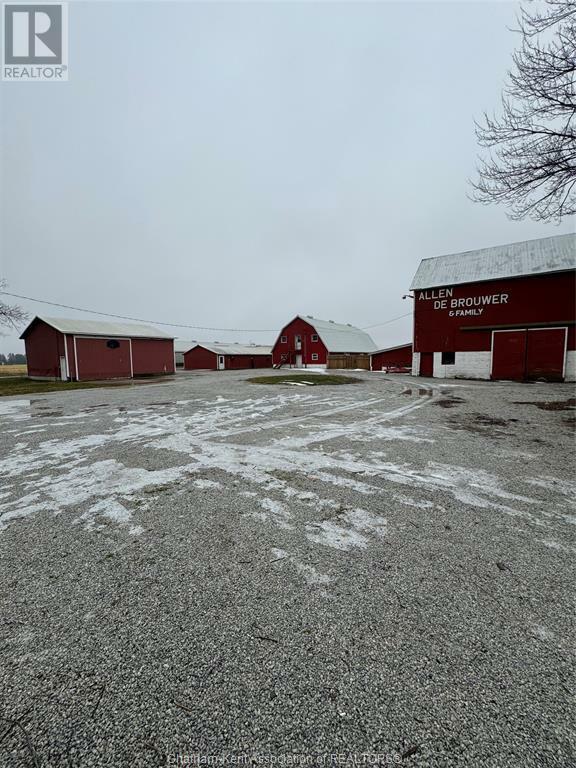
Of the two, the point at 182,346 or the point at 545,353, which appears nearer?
the point at 545,353

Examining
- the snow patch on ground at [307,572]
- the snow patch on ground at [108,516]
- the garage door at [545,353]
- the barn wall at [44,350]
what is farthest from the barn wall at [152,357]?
the snow patch on ground at [307,572]

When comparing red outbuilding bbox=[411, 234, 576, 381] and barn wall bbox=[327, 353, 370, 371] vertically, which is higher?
red outbuilding bbox=[411, 234, 576, 381]

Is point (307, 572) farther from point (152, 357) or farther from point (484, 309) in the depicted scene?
point (152, 357)

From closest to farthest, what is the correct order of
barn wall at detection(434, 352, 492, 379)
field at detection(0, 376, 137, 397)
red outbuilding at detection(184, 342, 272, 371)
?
field at detection(0, 376, 137, 397), barn wall at detection(434, 352, 492, 379), red outbuilding at detection(184, 342, 272, 371)

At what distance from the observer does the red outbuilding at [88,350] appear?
2548 cm

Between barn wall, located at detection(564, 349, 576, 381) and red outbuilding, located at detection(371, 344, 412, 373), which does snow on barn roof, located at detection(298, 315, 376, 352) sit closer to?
red outbuilding, located at detection(371, 344, 412, 373)

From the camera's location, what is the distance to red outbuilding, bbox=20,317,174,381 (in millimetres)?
25484

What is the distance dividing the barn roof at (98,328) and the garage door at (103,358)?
65 cm

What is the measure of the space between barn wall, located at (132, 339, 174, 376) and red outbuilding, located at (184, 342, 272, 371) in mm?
10948

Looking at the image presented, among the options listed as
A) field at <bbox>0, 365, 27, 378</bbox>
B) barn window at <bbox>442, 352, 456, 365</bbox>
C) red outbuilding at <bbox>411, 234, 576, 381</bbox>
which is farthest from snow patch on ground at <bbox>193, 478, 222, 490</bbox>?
field at <bbox>0, 365, 27, 378</bbox>

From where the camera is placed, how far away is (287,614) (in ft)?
6.54

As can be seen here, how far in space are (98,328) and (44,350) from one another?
436cm

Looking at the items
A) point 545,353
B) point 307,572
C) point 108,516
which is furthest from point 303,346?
point 307,572

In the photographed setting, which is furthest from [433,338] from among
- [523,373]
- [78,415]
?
[78,415]
